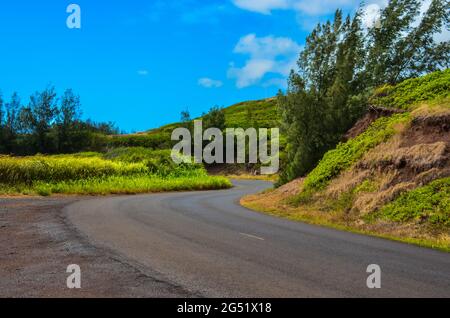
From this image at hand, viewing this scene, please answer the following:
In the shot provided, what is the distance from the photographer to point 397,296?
6.81 m

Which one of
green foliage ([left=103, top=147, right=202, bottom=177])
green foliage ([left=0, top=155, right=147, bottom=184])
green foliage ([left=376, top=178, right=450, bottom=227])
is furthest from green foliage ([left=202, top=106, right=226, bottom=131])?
green foliage ([left=376, top=178, right=450, bottom=227])

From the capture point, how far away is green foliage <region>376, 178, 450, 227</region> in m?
14.6

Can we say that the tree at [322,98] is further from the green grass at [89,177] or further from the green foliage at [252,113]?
the green foliage at [252,113]

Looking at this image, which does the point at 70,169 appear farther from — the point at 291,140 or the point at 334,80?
the point at 334,80

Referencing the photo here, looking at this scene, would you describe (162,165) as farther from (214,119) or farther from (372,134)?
(214,119)

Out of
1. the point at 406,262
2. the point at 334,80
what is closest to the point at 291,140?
the point at 334,80

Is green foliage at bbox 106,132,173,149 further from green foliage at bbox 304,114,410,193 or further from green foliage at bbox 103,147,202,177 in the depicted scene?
green foliage at bbox 304,114,410,193

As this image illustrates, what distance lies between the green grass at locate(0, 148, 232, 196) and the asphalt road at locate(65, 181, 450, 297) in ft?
48.8

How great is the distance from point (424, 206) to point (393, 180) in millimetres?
2910

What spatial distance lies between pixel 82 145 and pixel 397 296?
83359mm

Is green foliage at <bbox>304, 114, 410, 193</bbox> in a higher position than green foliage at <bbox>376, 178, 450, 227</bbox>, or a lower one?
higher

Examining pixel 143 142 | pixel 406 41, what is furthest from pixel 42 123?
pixel 406 41

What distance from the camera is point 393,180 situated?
1814 centimetres

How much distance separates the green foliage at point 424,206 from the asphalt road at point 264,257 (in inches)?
100
